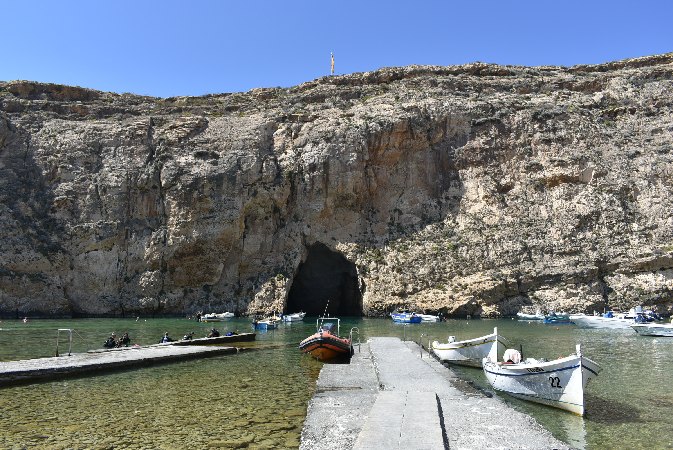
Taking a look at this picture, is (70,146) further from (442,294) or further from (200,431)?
(200,431)

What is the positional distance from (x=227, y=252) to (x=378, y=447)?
5101 centimetres

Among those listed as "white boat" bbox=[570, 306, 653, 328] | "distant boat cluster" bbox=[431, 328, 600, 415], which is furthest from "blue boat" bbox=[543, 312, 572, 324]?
"distant boat cluster" bbox=[431, 328, 600, 415]

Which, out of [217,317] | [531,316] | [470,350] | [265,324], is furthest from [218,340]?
[531,316]

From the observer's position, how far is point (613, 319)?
41375 mm

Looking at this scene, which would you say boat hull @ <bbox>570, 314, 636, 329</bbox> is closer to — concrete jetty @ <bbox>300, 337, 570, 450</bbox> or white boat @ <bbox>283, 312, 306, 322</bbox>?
white boat @ <bbox>283, 312, 306, 322</bbox>

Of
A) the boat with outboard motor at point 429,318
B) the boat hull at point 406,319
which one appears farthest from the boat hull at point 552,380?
the boat with outboard motor at point 429,318

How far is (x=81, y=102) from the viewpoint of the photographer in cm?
6681

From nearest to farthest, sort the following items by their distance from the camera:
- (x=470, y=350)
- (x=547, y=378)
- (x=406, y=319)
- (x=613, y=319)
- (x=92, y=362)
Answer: (x=547, y=378) → (x=92, y=362) → (x=470, y=350) → (x=613, y=319) → (x=406, y=319)

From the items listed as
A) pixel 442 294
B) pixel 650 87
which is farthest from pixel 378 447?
pixel 650 87

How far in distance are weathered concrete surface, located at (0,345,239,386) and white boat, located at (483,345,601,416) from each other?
12.5 m

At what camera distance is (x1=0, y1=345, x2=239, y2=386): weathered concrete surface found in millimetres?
14857

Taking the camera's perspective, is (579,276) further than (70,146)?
No

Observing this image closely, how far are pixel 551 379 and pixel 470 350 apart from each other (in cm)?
693

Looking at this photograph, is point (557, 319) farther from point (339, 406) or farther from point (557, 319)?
point (339, 406)
